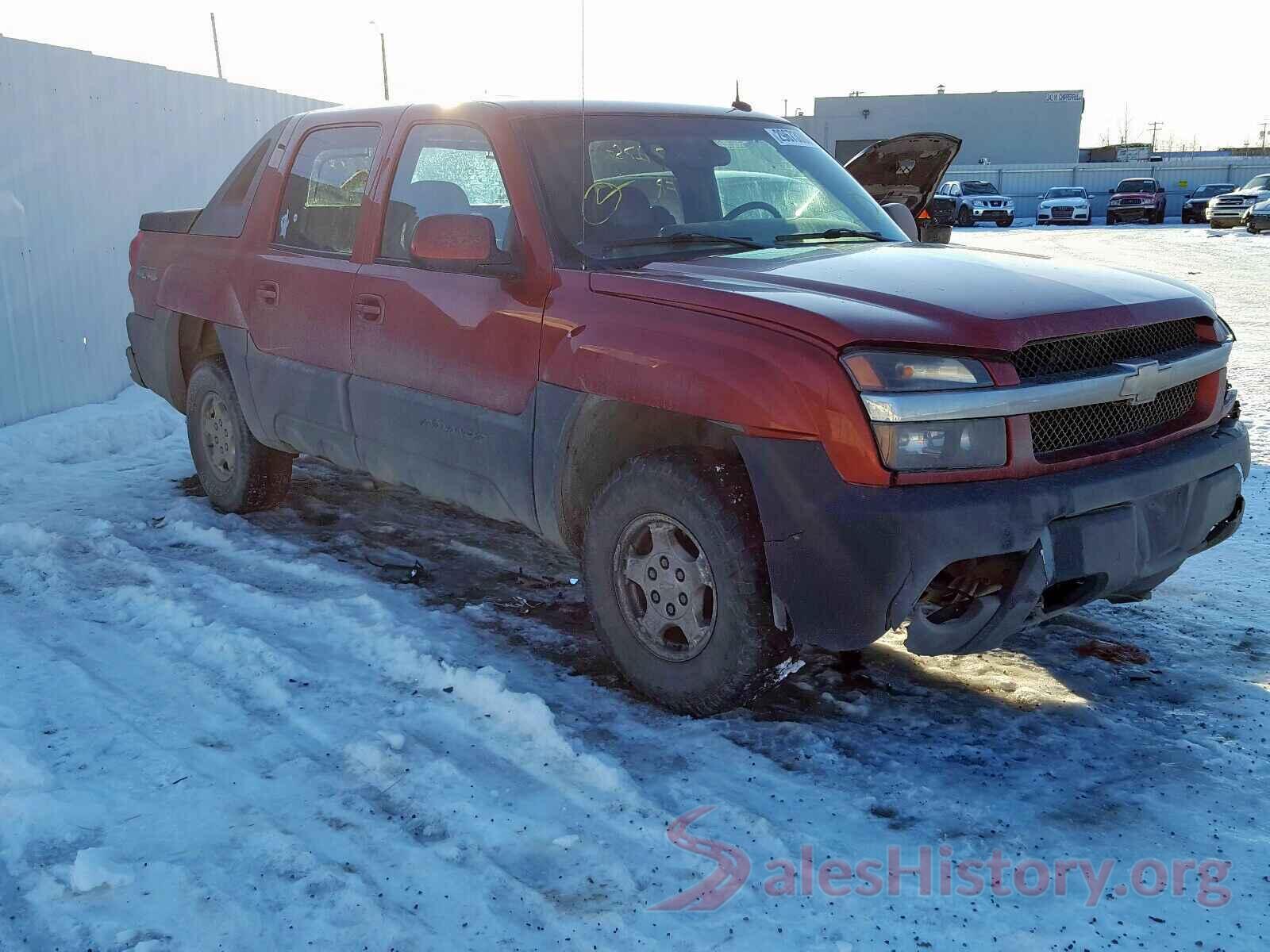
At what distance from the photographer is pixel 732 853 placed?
2779 mm

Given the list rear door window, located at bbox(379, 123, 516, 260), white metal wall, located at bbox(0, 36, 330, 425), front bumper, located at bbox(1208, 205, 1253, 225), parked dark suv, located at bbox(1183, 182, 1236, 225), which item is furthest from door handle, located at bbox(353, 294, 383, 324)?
parked dark suv, located at bbox(1183, 182, 1236, 225)

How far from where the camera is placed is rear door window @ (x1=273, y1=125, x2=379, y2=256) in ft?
15.3

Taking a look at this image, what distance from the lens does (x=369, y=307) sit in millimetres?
4418

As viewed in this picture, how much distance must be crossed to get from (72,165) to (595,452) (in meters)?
6.62

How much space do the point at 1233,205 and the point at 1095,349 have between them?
3208 centimetres

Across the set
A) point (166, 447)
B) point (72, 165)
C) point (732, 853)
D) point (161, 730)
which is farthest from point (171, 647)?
point (72, 165)

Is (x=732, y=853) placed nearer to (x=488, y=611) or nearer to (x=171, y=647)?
(x=488, y=611)

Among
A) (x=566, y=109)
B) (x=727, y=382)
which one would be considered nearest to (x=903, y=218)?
(x=566, y=109)

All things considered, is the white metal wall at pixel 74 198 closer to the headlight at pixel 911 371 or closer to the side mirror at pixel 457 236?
the side mirror at pixel 457 236

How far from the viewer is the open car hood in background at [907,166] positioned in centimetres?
940

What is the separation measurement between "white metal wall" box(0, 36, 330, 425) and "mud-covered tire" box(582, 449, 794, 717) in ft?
20.1

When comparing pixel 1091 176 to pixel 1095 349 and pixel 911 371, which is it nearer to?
pixel 1095 349

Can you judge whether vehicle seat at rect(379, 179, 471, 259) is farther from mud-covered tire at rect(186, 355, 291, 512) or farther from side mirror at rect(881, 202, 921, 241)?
side mirror at rect(881, 202, 921, 241)

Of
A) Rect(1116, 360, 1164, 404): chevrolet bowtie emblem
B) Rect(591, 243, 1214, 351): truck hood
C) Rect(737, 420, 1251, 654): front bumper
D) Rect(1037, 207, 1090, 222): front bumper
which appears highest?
Rect(591, 243, 1214, 351): truck hood
